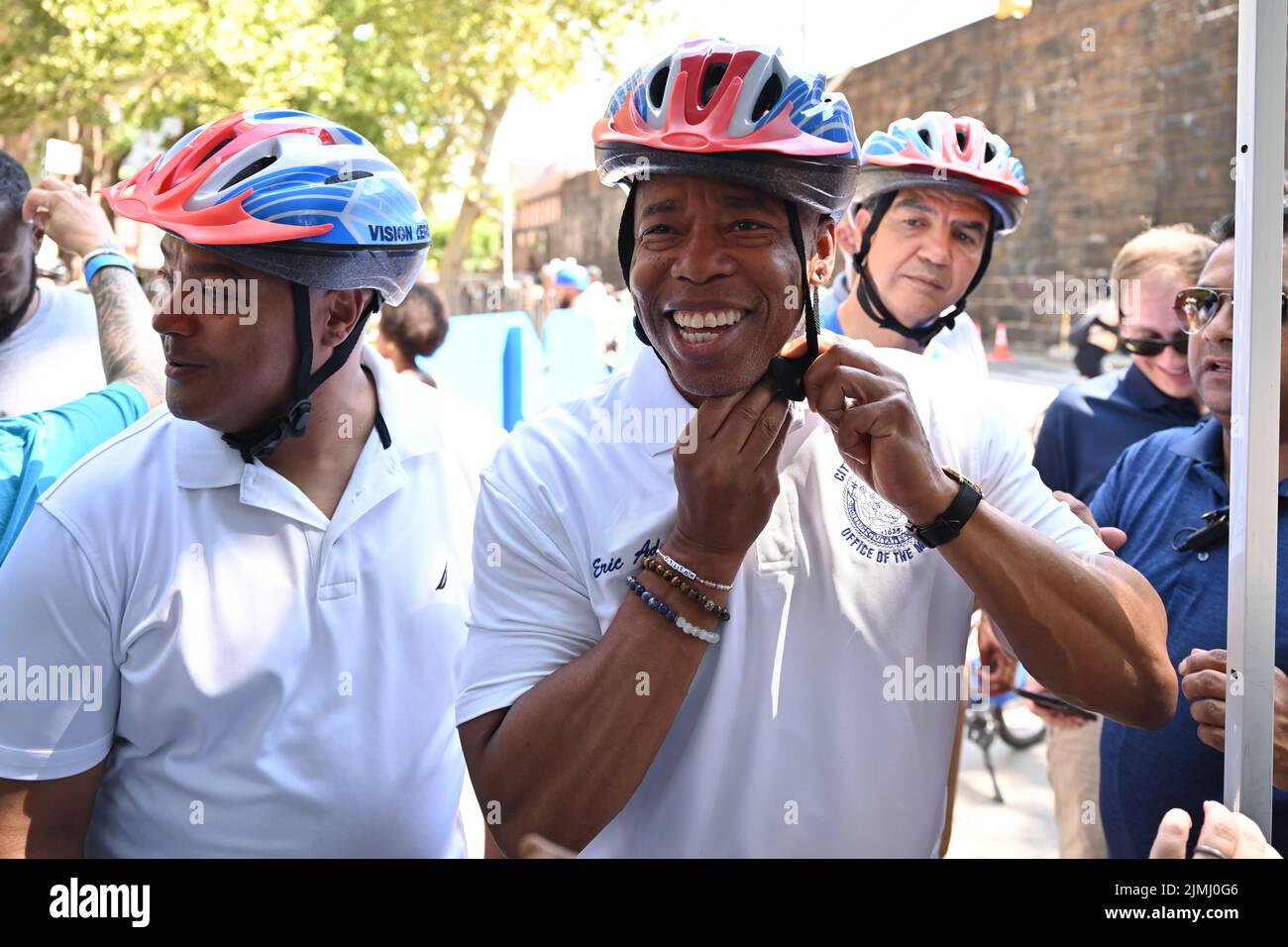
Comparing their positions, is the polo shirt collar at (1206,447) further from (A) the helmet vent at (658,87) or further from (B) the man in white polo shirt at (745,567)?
(A) the helmet vent at (658,87)

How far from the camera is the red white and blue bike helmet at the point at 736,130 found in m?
1.95

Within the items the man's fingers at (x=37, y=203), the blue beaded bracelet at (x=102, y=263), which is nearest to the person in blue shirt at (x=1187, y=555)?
the blue beaded bracelet at (x=102, y=263)

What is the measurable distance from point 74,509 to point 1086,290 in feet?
45.1

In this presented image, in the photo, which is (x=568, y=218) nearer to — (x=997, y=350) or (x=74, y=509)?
(x=997, y=350)

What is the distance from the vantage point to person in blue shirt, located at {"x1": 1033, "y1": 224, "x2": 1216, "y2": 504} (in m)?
4.02

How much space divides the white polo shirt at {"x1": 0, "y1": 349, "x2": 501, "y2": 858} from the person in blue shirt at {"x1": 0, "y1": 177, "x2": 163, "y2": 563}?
15.6 inches

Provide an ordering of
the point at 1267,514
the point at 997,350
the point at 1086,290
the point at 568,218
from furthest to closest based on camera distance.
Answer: the point at 568,218 → the point at 997,350 → the point at 1086,290 → the point at 1267,514

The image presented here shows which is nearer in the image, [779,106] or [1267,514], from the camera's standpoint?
[1267,514]

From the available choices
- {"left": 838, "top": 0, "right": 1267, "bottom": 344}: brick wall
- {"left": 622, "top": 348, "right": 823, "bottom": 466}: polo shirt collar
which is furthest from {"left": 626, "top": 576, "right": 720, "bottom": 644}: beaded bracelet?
{"left": 838, "top": 0, "right": 1267, "bottom": 344}: brick wall

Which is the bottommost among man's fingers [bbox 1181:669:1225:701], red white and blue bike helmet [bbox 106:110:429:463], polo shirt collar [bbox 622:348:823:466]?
man's fingers [bbox 1181:669:1225:701]

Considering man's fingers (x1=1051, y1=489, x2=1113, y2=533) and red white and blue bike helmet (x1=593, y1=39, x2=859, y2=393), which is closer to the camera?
red white and blue bike helmet (x1=593, y1=39, x2=859, y2=393)

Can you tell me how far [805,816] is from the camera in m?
1.88

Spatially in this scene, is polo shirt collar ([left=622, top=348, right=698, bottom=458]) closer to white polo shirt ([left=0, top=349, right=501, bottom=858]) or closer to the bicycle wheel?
white polo shirt ([left=0, top=349, right=501, bottom=858])
